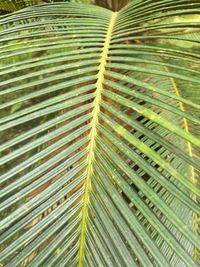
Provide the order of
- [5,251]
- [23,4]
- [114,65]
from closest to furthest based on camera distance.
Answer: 1. [5,251]
2. [114,65]
3. [23,4]

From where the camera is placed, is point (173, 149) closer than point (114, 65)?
Yes

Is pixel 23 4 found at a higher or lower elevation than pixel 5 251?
higher

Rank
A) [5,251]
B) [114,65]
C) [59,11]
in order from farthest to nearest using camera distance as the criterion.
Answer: [59,11] → [114,65] → [5,251]

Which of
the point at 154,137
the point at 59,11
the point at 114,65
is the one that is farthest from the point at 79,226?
the point at 59,11

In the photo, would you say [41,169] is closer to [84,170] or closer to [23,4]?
[84,170]

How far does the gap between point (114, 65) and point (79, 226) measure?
298mm

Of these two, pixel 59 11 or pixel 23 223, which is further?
pixel 59 11

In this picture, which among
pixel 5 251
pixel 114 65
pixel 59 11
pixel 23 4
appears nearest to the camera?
pixel 5 251

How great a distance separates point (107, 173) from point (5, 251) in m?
0.18

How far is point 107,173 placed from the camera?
53 centimetres

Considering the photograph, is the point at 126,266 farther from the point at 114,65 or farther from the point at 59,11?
the point at 59,11

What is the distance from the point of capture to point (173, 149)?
490 millimetres

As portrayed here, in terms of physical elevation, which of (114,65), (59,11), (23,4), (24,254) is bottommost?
(24,254)

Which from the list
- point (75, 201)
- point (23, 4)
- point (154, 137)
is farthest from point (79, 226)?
point (23, 4)
